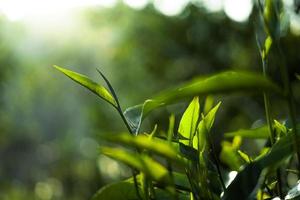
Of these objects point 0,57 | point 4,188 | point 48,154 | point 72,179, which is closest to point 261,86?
point 4,188

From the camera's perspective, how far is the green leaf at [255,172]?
0.47 m

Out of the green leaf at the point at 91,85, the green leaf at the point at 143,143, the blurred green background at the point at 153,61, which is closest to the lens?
the green leaf at the point at 143,143

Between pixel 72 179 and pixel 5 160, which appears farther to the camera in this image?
pixel 5 160

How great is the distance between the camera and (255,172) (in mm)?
490

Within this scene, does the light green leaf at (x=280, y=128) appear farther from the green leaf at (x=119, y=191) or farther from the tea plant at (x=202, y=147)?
the green leaf at (x=119, y=191)

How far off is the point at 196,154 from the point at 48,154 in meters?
14.7

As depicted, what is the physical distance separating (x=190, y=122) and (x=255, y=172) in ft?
0.38

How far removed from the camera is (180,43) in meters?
6.50

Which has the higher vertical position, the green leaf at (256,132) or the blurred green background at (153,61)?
the green leaf at (256,132)

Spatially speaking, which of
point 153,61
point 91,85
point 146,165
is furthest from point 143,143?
point 153,61

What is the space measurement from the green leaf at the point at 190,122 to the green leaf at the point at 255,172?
0.09 metres

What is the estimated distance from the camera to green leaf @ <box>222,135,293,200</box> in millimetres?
474

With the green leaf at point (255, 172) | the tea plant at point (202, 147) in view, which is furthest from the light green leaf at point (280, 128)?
the green leaf at point (255, 172)

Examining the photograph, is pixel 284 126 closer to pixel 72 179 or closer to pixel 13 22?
pixel 72 179
